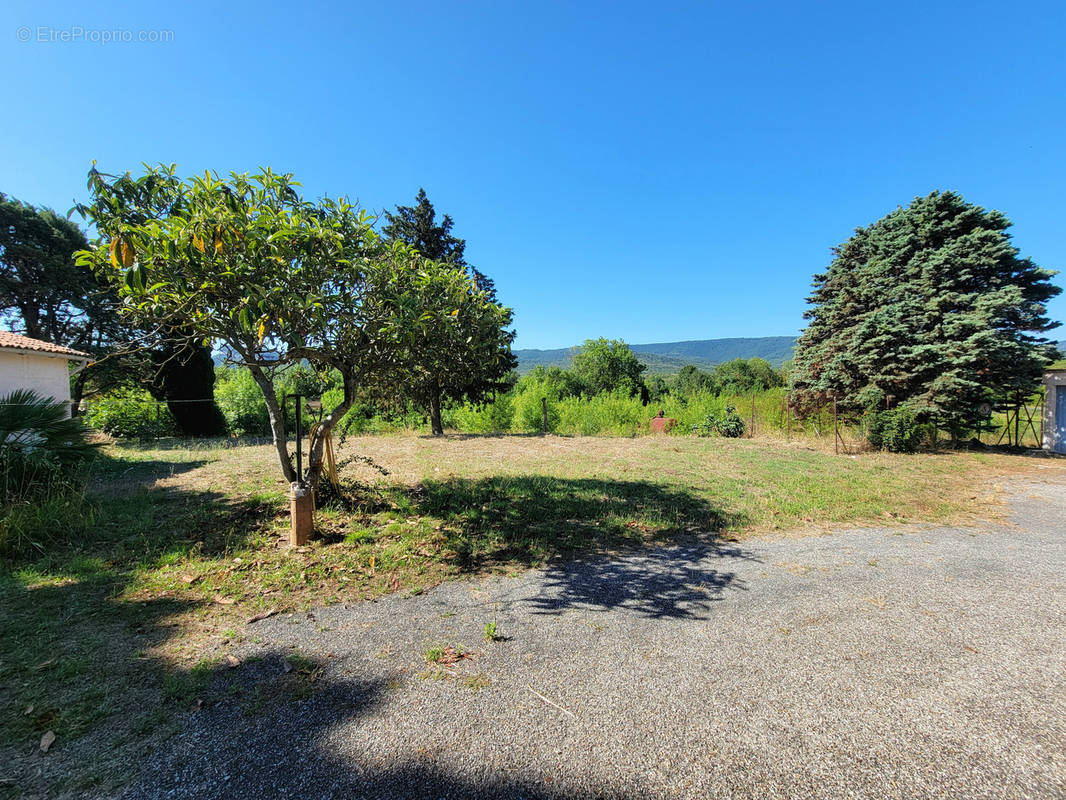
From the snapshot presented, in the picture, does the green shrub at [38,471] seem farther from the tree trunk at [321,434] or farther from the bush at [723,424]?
the bush at [723,424]

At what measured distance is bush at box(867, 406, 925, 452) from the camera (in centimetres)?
1033

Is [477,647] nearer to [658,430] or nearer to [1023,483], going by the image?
[1023,483]

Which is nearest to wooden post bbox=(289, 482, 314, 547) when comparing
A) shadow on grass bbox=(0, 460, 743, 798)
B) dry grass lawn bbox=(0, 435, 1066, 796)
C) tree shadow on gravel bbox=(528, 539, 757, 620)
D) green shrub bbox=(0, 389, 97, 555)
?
dry grass lawn bbox=(0, 435, 1066, 796)

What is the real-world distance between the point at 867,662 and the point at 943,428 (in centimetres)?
1324

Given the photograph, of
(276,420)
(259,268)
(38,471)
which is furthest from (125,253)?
(38,471)

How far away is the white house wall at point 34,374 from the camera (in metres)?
8.79

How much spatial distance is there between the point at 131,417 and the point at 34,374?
4987mm

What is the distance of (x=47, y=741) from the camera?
1691 mm

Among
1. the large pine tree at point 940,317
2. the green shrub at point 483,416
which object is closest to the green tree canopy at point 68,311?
the green shrub at point 483,416

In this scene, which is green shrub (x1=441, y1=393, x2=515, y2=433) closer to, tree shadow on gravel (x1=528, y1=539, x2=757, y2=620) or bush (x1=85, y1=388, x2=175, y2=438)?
bush (x1=85, y1=388, x2=175, y2=438)

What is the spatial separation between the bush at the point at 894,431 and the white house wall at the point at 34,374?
18299mm

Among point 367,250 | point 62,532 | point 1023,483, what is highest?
point 367,250

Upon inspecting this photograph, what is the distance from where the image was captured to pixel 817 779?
62.4 inches

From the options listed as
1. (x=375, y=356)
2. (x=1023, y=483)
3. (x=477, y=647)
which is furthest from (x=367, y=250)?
(x=1023, y=483)
